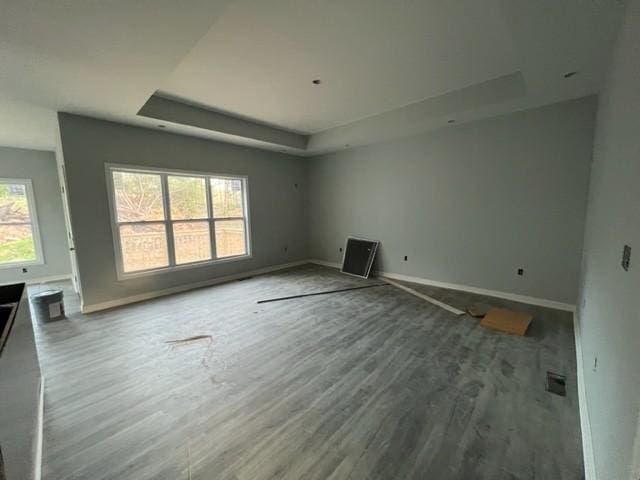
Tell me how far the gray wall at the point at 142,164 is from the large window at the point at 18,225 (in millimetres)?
2770

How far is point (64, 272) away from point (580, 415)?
8274 mm

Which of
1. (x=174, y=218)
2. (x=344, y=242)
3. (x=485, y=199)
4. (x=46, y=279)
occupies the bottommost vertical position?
(x=46, y=279)

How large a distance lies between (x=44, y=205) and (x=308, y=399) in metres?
6.71

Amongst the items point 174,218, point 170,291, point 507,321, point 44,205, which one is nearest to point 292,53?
point 174,218

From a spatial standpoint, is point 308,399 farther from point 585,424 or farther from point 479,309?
point 479,309

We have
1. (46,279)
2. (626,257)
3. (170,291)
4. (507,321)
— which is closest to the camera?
(626,257)

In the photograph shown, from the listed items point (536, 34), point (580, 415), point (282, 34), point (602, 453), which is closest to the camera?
point (602, 453)

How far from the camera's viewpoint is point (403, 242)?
201 inches

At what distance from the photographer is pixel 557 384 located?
6.86 ft

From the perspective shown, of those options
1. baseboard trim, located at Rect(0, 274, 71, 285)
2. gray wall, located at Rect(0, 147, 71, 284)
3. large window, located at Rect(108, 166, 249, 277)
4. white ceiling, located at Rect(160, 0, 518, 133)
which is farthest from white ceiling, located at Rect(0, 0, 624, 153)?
baseboard trim, located at Rect(0, 274, 71, 285)

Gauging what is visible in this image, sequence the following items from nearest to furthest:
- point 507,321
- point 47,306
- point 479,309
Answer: point 507,321 < point 47,306 < point 479,309

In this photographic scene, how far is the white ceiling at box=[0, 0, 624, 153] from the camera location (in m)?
1.71

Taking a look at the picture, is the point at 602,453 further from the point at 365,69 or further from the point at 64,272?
the point at 64,272

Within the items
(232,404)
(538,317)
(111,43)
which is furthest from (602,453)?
(111,43)
